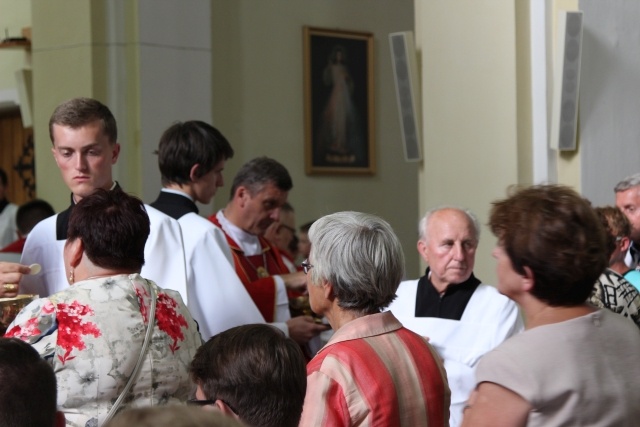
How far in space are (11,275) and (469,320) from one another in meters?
1.99

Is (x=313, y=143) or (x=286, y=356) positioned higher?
(x=313, y=143)

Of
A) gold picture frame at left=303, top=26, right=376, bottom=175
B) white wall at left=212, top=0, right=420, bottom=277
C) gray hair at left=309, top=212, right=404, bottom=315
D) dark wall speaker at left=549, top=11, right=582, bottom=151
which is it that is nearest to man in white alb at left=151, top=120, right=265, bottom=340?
gray hair at left=309, top=212, right=404, bottom=315

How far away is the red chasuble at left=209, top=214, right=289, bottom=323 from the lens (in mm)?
4965

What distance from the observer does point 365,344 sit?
2.99 m

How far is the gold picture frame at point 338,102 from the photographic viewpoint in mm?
9883

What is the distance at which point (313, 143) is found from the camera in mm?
9898

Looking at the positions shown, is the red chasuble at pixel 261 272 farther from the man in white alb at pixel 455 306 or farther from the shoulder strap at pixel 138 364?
the shoulder strap at pixel 138 364

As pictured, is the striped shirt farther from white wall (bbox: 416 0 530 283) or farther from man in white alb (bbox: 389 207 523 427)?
white wall (bbox: 416 0 530 283)

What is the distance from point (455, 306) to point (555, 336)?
7.63 feet

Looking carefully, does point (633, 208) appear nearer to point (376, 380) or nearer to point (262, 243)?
point (262, 243)

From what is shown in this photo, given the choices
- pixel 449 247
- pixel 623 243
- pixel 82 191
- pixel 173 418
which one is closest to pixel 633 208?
pixel 623 243

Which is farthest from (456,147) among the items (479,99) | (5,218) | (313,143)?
(5,218)

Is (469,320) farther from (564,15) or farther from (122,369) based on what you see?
(564,15)

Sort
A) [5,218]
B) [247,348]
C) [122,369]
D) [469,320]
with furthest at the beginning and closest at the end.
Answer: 1. [5,218]
2. [469,320]
3. [122,369]
4. [247,348]
